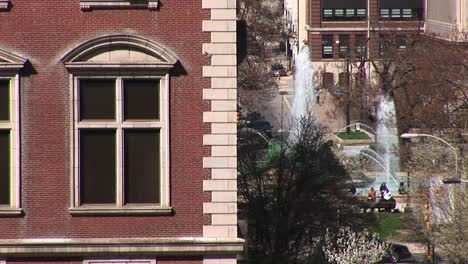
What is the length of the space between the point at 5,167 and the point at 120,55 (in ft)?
6.70

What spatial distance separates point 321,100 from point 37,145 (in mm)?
95925

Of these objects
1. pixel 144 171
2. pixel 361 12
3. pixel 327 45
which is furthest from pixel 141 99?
pixel 327 45

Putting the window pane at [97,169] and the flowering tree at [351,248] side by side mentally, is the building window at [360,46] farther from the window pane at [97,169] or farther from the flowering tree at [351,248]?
the window pane at [97,169]

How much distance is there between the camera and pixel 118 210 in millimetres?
23016

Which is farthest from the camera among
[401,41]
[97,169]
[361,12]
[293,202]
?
[361,12]

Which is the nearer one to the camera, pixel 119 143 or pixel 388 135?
pixel 119 143

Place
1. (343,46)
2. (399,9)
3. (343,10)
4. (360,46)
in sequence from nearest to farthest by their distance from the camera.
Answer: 1. (360,46)
2. (399,9)
3. (343,46)
4. (343,10)

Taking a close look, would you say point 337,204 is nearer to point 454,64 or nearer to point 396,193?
point 396,193

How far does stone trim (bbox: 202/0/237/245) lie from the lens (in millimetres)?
23047

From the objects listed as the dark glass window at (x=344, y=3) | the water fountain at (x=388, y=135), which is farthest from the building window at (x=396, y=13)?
the water fountain at (x=388, y=135)

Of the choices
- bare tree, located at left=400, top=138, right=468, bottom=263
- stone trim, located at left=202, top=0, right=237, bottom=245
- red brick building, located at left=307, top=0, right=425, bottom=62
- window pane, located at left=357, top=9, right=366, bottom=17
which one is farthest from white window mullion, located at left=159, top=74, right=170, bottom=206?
window pane, located at left=357, top=9, right=366, bottom=17

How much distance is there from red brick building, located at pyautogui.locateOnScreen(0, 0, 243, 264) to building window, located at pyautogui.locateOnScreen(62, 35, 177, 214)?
1 centimetres

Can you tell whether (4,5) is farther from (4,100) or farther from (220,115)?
(220,115)

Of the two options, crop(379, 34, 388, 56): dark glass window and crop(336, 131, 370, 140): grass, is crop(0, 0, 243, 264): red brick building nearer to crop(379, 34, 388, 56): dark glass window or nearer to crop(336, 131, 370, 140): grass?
crop(336, 131, 370, 140): grass
